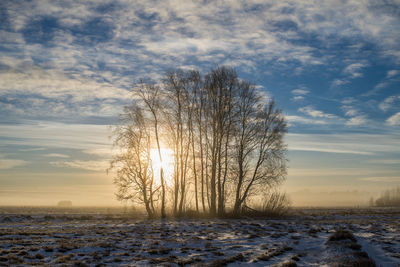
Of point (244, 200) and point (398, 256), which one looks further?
point (244, 200)

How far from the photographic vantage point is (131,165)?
34.2 metres

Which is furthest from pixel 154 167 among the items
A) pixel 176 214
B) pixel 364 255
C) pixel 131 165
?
pixel 364 255

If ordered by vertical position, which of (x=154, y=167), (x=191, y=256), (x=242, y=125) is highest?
(x=242, y=125)

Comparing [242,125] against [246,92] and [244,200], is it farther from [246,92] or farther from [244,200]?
[244,200]

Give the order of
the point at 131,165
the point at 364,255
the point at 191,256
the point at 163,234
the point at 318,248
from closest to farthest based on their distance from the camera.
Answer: the point at 364,255
the point at 191,256
the point at 318,248
the point at 163,234
the point at 131,165

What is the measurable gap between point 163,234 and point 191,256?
7026 millimetres

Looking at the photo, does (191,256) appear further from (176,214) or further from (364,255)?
(176,214)

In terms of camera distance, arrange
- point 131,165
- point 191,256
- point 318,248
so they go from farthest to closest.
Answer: point 131,165
point 318,248
point 191,256

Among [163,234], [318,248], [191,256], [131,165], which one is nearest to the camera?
[191,256]

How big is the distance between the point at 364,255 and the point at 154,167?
25.2 m

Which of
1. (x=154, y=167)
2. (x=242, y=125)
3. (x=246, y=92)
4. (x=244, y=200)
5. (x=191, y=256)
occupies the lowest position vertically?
(x=191, y=256)

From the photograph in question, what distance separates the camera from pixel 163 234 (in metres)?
20.2

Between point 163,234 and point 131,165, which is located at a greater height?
point 131,165

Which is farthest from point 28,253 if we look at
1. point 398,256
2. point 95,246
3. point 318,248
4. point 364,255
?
point 398,256
